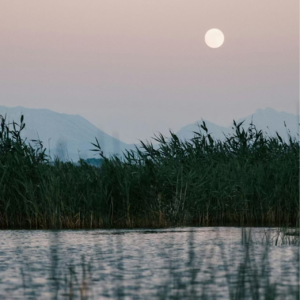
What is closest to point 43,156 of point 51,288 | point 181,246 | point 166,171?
Result: point 166,171

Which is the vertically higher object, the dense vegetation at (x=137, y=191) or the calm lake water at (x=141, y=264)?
the dense vegetation at (x=137, y=191)

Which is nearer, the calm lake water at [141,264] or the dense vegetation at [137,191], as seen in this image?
the calm lake water at [141,264]

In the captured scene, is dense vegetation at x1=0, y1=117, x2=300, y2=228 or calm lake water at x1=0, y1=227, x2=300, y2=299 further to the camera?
dense vegetation at x1=0, y1=117, x2=300, y2=228

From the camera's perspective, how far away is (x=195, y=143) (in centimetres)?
1617

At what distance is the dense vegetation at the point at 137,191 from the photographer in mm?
13258

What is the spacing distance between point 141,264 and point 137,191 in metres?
5.49

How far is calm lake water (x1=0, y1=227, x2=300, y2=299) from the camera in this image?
6320mm

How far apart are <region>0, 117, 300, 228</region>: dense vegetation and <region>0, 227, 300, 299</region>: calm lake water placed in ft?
3.00

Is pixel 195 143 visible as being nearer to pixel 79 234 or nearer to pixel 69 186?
pixel 69 186

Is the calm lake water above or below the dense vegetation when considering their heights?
below

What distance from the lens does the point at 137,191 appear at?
13719mm

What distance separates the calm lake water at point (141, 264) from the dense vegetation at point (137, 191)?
92 centimetres

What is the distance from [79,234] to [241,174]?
4.46m

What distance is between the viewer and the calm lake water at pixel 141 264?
6.32 m
